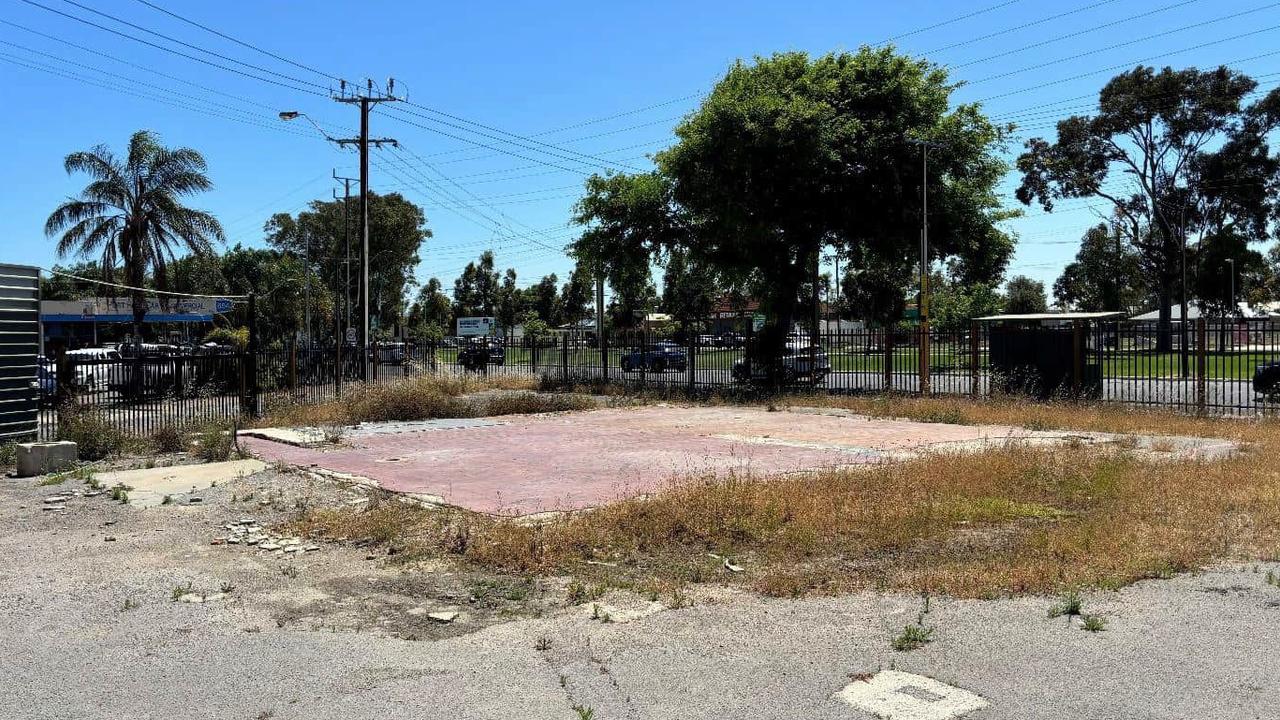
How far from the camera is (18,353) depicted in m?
14.5

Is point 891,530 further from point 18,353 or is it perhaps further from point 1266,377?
point 1266,377

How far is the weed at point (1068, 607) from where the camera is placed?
5.63m

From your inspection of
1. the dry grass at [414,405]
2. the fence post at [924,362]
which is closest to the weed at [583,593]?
the dry grass at [414,405]

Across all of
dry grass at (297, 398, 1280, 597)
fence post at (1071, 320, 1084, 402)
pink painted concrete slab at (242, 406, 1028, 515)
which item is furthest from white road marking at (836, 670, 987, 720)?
fence post at (1071, 320, 1084, 402)

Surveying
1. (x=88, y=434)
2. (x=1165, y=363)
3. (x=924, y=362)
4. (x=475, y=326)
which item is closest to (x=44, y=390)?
(x=88, y=434)

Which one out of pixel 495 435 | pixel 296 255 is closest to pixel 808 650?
pixel 495 435

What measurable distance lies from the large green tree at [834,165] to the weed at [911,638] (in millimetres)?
20574

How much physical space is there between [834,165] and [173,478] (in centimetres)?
1948

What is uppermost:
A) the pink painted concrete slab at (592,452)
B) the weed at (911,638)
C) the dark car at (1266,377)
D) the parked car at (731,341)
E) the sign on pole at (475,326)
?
the sign on pole at (475,326)

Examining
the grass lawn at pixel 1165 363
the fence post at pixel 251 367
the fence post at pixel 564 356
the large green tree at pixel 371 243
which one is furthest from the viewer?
the large green tree at pixel 371 243

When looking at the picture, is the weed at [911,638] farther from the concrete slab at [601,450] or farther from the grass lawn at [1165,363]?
the grass lawn at [1165,363]

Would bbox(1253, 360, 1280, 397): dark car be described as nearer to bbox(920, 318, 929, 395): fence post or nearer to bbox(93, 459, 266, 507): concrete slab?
bbox(920, 318, 929, 395): fence post

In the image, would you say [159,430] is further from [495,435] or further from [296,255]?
[296,255]

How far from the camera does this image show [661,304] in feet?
380
